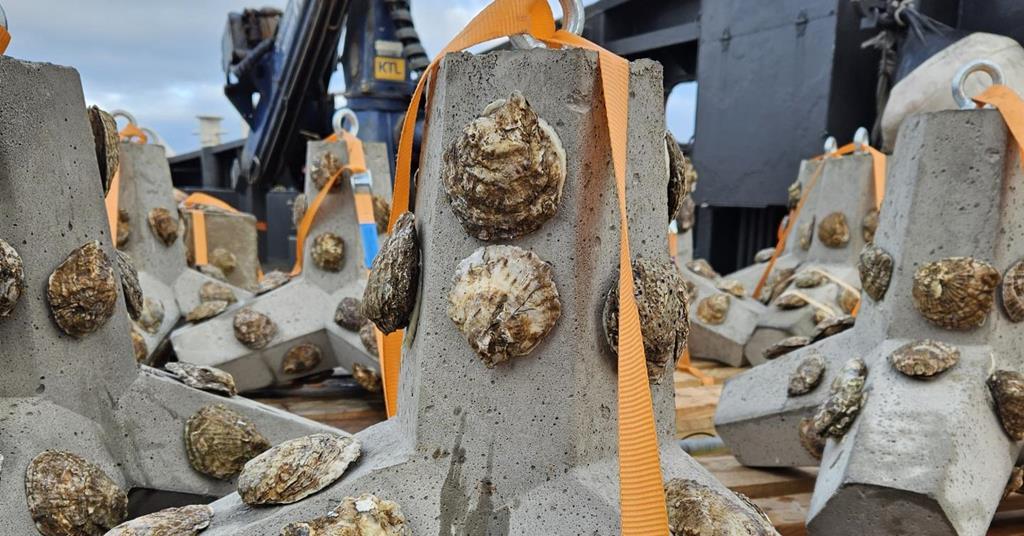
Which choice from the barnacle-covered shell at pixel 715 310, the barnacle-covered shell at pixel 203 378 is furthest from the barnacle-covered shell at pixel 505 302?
the barnacle-covered shell at pixel 715 310

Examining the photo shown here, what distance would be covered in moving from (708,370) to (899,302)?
6.09 ft

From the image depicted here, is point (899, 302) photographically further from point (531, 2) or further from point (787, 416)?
point (531, 2)

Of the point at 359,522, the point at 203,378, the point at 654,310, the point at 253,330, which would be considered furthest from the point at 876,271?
the point at 253,330

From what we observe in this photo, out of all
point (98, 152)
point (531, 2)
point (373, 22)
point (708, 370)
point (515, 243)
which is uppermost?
point (373, 22)

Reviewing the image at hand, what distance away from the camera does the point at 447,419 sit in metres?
1.04

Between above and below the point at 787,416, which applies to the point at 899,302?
above

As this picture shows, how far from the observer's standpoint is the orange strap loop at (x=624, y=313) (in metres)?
0.90

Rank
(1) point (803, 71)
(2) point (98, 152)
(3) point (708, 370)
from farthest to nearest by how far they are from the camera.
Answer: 1. (1) point (803, 71)
2. (3) point (708, 370)
3. (2) point (98, 152)

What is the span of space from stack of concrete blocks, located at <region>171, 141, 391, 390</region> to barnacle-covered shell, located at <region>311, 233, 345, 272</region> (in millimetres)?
19

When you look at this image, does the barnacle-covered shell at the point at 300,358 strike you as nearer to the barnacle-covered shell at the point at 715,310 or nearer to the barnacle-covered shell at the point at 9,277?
the barnacle-covered shell at the point at 9,277

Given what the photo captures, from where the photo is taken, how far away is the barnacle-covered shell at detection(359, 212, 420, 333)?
3.48 feet

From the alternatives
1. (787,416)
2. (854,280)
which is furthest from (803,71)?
(787,416)

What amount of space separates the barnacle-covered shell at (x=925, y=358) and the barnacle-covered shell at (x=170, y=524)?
4.47 feet

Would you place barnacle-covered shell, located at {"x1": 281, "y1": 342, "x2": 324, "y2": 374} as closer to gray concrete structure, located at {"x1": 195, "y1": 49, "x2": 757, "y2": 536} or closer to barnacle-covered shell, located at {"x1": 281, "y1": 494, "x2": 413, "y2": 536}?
gray concrete structure, located at {"x1": 195, "y1": 49, "x2": 757, "y2": 536}
